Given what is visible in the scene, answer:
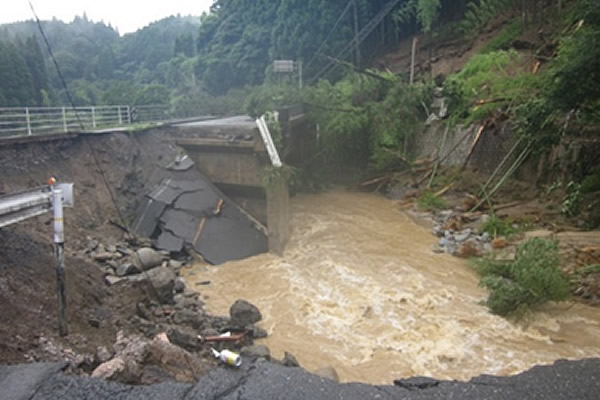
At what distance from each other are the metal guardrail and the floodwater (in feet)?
19.4

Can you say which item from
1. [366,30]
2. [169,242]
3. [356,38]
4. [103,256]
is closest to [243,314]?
[103,256]

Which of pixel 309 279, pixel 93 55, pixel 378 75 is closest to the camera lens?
pixel 309 279

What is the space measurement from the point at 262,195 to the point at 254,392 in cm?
1109

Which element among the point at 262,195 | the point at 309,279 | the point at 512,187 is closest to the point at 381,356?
the point at 309,279

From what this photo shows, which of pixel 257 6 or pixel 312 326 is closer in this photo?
pixel 312 326

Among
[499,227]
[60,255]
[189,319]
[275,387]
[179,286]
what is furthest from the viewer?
[499,227]

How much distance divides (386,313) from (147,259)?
5910 mm

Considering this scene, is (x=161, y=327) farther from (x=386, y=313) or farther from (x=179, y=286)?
(x=386, y=313)

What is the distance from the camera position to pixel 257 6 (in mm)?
36406

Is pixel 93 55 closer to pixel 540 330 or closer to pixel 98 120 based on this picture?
pixel 98 120

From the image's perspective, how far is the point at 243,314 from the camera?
8023 millimetres

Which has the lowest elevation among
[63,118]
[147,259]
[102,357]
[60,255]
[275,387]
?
[147,259]

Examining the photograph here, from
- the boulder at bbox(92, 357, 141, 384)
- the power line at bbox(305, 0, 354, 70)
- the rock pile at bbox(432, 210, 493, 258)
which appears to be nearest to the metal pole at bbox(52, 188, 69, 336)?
the boulder at bbox(92, 357, 141, 384)

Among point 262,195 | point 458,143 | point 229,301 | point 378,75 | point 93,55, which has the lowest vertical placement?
point 229,301
